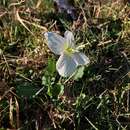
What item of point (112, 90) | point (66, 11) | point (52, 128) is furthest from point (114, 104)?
point (66, 11)

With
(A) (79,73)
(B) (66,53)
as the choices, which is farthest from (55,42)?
(A) (79,73)

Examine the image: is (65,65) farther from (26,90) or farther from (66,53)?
(26,90)

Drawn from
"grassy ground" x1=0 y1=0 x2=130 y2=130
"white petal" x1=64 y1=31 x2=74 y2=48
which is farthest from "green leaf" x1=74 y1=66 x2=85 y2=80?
"white petal" x1=64 y1=31 x2=74 y2=48

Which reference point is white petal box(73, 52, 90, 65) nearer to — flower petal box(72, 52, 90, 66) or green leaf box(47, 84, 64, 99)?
flower petal box(72, 52, 90, 66)

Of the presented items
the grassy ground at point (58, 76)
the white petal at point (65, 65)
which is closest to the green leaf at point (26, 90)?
the grassy ground at point (58, 76)

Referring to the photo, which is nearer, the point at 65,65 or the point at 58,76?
the point at 65,65
